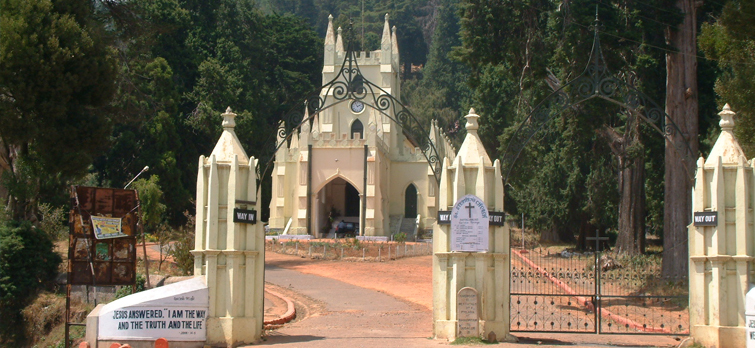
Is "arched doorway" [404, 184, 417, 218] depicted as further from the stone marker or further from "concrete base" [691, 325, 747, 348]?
"concrete base" [691, 325, 747, 348]

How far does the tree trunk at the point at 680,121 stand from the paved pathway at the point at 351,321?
7.13 meters

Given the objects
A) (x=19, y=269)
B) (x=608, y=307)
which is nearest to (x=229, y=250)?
(x=19, y=269)

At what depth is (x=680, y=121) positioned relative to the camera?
843 inches

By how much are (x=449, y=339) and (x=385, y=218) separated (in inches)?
1376

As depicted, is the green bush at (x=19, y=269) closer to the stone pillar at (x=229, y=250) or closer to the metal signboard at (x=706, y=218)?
the stone pillar at (x=229, y=250)

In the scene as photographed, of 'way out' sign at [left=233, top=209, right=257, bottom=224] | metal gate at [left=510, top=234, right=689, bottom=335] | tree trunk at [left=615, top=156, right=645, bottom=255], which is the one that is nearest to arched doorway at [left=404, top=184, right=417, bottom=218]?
tree trunk at [left=615, top=156, right=645, bottom=255]

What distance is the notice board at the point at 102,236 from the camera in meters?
14.4

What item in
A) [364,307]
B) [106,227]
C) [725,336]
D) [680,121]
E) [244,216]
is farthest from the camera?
[680,121]

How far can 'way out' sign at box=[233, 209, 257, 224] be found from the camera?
13602 millimetres

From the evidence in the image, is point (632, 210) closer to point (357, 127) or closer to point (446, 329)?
point (446, 329)

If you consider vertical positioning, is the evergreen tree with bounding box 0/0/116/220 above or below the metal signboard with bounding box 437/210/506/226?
above

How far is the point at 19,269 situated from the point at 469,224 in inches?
488

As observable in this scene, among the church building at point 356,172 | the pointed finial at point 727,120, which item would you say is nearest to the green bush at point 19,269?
the pointed finial at point 727,120

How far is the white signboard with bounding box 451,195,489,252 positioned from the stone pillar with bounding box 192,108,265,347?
3425 mm
